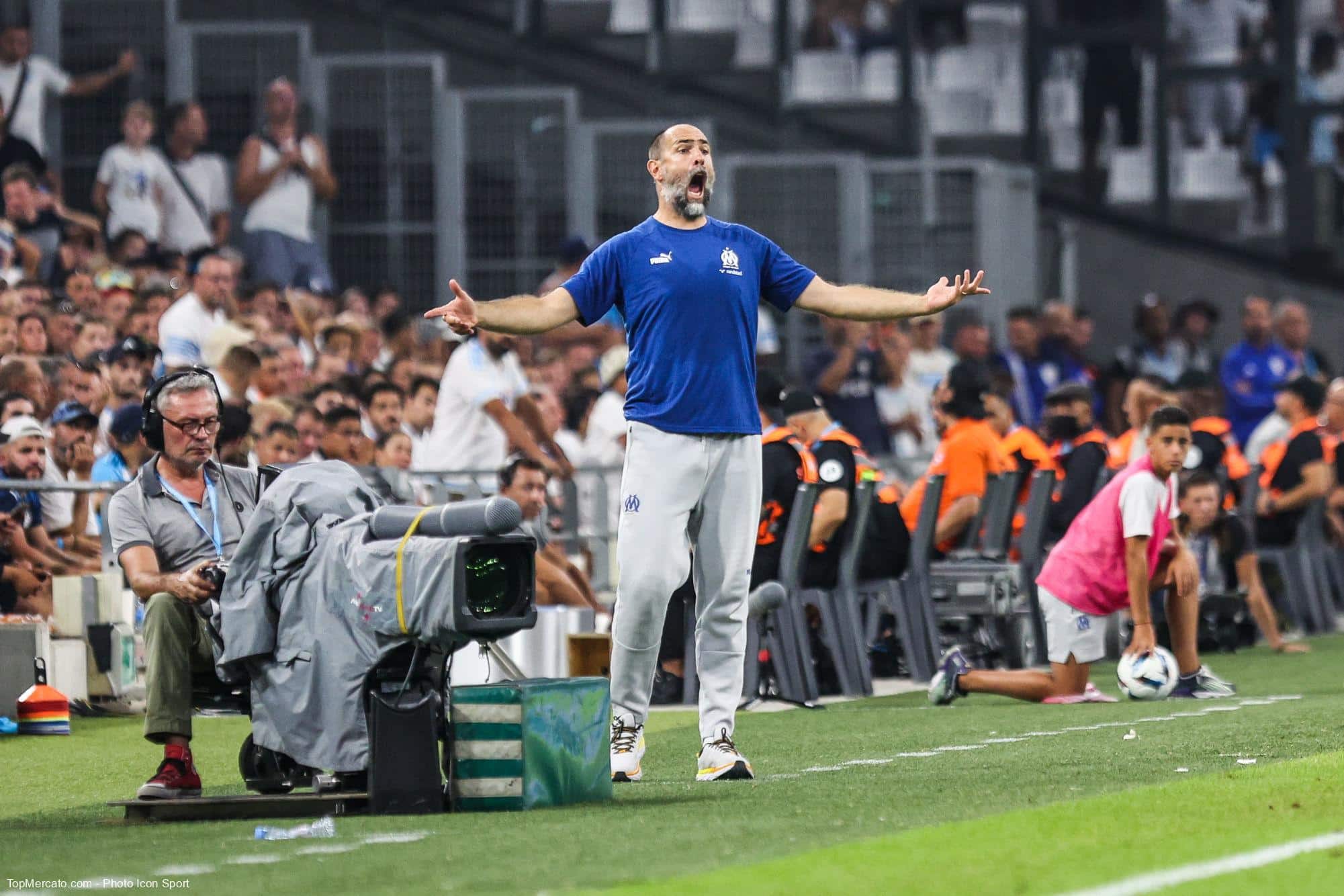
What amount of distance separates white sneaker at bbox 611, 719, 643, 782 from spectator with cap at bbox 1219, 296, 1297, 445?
586 inches

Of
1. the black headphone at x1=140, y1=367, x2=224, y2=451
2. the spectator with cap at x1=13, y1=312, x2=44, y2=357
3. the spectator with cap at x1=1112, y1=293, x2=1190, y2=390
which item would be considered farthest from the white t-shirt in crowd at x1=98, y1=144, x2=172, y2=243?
the black headphone at x1=140, y1=367, x2=224, y2=451

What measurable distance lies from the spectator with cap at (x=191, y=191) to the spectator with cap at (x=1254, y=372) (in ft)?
29.8

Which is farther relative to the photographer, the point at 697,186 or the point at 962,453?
the point at 962,453

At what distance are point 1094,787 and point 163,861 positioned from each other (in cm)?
308

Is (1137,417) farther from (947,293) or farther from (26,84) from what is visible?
(26,84)

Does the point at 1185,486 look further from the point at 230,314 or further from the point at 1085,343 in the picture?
the point at 1085,343

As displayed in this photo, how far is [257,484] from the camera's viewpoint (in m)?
9.20

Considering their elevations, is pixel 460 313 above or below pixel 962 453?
above

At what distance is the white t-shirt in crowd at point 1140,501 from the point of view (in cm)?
1235

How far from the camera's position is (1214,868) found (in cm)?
632

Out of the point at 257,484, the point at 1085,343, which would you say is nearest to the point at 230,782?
the point at 257,484

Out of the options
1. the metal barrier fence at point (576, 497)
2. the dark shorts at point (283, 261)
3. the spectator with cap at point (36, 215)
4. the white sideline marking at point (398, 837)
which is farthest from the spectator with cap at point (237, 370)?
the white sideline marking at point (398, 837)

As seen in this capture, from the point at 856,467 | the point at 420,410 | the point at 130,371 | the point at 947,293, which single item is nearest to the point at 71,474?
the point at 130,371

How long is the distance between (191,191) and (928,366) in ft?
20.7
